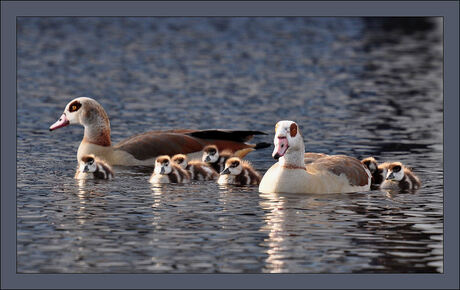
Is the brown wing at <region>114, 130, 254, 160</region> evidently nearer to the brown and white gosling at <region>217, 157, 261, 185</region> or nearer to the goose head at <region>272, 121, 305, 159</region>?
the brown and white gosling at <region>217, 157, 261, 185</region>

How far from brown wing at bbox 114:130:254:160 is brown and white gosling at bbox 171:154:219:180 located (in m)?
1.14

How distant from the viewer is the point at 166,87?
28.2m

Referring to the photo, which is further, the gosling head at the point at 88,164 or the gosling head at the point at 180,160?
the gosling head at the point at 180,160

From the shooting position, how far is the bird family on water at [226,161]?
15.3 meters

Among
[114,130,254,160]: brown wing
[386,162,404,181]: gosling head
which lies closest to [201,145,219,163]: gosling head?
[114,130,254,160]: brown wing

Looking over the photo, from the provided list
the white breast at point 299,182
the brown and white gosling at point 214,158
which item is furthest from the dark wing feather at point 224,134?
the white breast at point 299,182

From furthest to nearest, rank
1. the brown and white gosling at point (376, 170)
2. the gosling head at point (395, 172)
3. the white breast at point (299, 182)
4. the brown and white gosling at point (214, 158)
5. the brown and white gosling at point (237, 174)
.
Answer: the brown and white gosling at point (214, 158), the brown and white gosling at point (376, 170), the brown and white gosling at point (237, 174), the gosling head at point (395, 172), the white breast at point (299, 182)

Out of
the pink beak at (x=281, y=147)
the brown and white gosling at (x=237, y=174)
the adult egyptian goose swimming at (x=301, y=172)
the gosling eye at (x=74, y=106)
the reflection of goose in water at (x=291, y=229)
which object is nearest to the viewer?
the reflection of goose in water at (x=291, y=229)

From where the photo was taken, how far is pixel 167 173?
16.4m

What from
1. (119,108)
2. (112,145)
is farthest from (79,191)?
(119,108)

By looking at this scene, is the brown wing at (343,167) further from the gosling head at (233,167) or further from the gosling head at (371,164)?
the gosling head at (233,167)

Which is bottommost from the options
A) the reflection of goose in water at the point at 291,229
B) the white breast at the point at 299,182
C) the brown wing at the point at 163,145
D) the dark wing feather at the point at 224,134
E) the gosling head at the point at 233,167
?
the reflection of goose in water at the point at 291,229

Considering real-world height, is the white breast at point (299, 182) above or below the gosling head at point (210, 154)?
below

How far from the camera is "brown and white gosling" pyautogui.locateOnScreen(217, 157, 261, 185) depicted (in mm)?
16219
